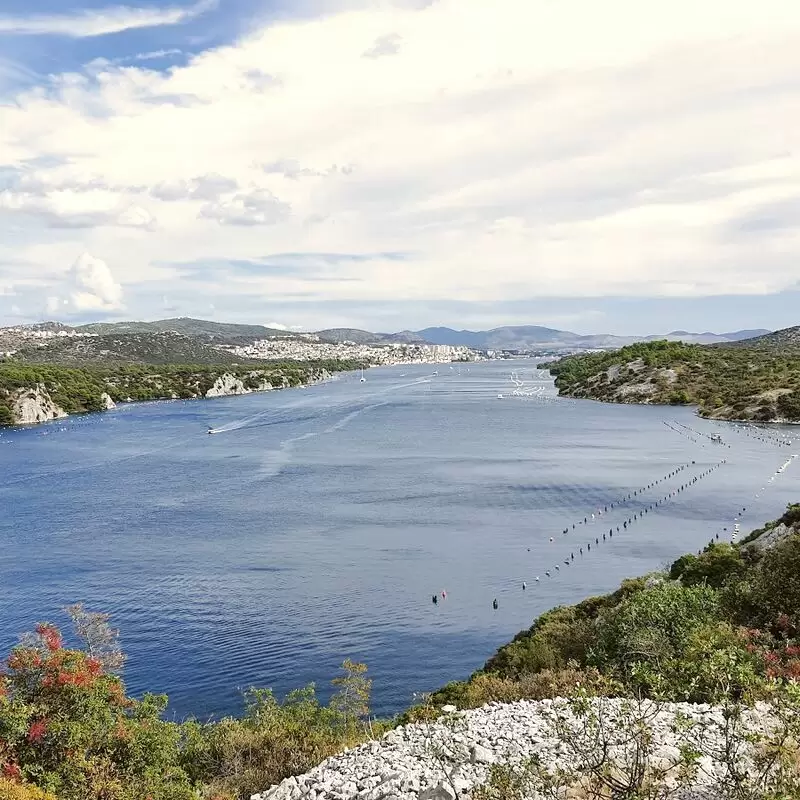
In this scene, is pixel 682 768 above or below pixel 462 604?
above

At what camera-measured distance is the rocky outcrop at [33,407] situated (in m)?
157

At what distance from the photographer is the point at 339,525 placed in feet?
222

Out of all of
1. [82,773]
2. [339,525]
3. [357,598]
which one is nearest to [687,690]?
[82,773]

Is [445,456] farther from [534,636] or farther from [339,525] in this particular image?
[534,636]

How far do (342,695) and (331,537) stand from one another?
3409 centimetres

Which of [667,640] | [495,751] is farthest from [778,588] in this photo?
[495,751]

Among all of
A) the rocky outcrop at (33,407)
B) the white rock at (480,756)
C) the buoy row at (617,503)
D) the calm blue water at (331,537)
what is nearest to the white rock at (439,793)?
the white rock at (480,756)

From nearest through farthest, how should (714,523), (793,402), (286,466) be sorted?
1. (714,523)
2. (286,466)
3. (793,402)

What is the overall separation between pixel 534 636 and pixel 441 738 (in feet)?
60.6

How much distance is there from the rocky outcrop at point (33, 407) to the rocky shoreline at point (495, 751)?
525 feet

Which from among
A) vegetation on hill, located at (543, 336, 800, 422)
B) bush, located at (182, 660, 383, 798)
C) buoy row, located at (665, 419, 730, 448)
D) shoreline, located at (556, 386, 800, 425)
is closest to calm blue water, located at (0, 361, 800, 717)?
buoy row, located at (665, 419, 730, 448)

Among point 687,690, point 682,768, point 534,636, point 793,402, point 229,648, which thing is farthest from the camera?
point 793,402

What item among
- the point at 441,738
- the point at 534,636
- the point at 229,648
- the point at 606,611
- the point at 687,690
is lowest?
the point at 229,648

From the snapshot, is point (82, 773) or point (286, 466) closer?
point (82, 773)
